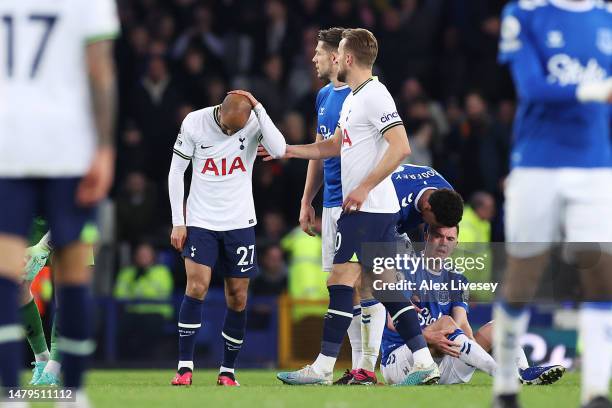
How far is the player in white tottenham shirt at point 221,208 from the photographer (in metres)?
9.82

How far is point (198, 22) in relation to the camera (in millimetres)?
17734

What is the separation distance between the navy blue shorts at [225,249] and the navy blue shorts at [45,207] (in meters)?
4.01

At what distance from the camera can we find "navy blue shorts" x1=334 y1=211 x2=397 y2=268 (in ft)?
30.4

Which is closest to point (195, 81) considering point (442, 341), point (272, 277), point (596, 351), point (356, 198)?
point (272, 277)

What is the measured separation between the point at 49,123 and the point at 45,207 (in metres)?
Result: 0.35

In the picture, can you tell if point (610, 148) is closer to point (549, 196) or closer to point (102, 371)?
point (549, 196)

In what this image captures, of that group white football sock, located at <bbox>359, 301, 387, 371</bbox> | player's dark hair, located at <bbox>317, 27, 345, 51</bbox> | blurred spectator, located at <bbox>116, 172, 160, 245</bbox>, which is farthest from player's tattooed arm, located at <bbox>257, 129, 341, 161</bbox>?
blurred spectator, located at <bbox>116, 172, 160, 245</bbox>

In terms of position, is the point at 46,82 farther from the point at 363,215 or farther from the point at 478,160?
the point at 478,160

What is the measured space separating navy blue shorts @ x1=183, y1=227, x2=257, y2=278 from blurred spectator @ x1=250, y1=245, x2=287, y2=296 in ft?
15.1

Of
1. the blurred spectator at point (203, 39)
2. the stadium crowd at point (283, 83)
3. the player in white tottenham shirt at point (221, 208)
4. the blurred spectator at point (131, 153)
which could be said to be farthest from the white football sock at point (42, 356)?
the blurred spectator at point (203, 39)

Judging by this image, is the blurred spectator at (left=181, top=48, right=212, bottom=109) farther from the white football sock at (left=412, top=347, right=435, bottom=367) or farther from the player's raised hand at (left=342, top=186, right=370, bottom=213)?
the white football sock at (left=412, top=347, right=435, bottom=367)

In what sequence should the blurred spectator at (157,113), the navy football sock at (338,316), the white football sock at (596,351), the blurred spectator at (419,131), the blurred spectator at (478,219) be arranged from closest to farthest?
the white football sock at (596,351)
the navy football sock at (338,316)
the blurred spectator at (478,219)
the blurred spectator at (419,131)
the blurred spectator at (157,113)

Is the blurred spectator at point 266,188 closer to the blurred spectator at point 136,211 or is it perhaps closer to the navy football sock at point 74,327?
the blurred spectator at point 136,211

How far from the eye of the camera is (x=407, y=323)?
9.14 metres
